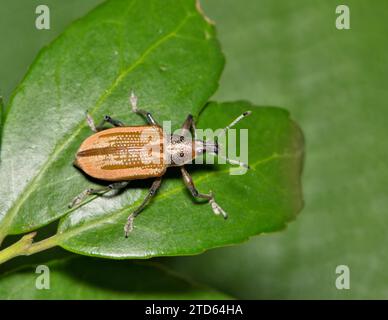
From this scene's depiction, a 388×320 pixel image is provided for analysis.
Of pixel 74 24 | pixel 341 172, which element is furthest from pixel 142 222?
pixel 341 172

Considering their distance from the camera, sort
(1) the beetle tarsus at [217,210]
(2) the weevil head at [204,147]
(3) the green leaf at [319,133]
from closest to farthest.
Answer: (1) the beetle tarsus at [217,210] < (2) the weevil head at [204,147] < (3) the green leaf at [319,133]

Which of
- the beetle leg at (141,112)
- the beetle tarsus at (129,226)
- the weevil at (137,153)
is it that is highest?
the beetle leg at (141,112)

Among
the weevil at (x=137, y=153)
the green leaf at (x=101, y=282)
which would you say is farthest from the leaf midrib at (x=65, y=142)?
the green leaf at (x=101, y=282)

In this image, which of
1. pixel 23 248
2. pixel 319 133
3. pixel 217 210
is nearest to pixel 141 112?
pixel 217 210

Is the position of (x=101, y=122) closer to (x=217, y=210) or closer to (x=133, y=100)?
(x=133, y=100)

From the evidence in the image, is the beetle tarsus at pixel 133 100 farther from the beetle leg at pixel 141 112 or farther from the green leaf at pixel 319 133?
the green leaf at pixel 319 133

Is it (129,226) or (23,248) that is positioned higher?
(129,226)

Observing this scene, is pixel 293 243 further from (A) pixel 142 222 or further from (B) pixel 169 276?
(A) pixel 142 222
